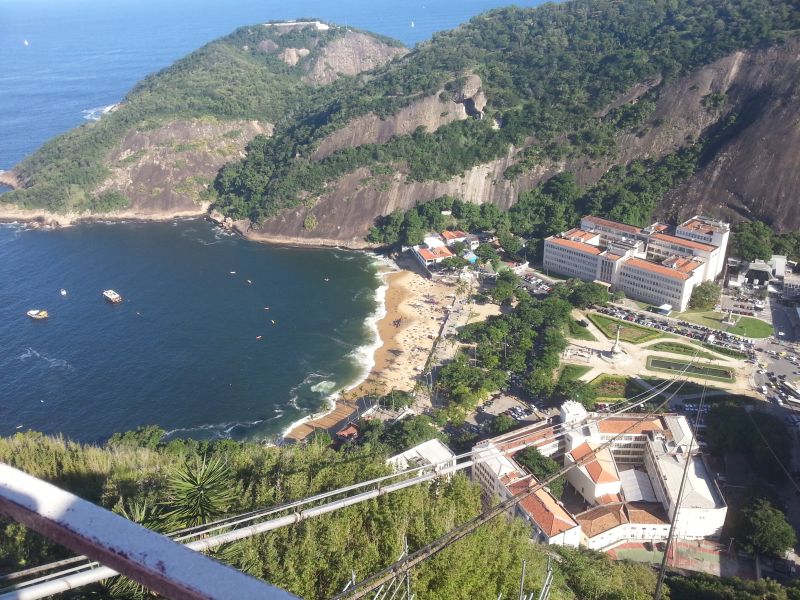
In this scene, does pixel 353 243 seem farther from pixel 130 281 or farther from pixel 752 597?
pixel 752 597

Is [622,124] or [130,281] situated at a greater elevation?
[622,124]

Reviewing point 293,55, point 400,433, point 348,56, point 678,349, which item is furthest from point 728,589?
point 293,55

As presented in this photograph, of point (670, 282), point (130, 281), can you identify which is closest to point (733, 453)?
point (670, 282)

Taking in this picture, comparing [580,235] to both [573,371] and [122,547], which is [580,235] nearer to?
[573,371]

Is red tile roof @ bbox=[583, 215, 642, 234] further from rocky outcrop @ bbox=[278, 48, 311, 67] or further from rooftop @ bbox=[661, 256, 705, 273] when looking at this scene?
rocky outcrop @ bbox=[278, 48, 311, 67]

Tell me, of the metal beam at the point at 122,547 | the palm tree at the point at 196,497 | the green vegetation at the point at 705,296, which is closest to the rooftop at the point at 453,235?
the green vegetation at the point at 705,296
